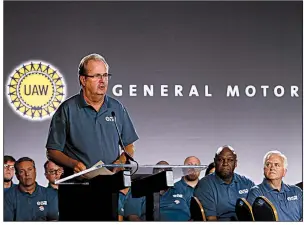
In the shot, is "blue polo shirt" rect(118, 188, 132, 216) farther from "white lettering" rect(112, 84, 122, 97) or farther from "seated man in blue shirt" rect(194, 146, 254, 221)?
"white lettering" rect(112, 84, 122, 97)

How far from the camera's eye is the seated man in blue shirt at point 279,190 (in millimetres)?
8562

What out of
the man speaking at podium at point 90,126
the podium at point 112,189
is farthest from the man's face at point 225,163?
the podium at point 112,189

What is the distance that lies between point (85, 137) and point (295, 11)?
2369mm

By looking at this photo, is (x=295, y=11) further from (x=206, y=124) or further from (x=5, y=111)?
(x=5, y=111)

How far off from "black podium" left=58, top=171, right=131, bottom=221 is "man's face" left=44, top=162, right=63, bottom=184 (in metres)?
0.12

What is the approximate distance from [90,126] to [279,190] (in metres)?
1.88

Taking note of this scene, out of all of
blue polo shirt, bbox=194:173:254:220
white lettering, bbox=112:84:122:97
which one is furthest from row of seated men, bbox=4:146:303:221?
white lettering, bbox=112:84:122:97

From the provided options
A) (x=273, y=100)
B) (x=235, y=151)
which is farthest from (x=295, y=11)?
(x=235, y=151)

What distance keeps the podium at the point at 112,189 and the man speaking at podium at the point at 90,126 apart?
0.35 metres

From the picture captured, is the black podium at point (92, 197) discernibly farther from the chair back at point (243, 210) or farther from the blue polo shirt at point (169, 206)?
the chair back at point (243, 210)

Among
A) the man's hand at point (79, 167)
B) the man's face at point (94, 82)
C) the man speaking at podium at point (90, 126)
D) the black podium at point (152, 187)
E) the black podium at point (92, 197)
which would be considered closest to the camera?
the black podium at point (92, 197)

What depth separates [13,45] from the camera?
862 cm

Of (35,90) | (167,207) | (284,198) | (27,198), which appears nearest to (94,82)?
(35,90)

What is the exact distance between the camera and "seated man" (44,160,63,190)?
8414mm
